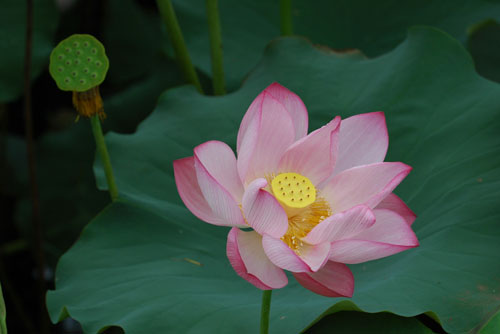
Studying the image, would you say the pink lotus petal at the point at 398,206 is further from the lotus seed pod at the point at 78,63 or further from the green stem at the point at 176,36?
the green stem at the point at 176,36

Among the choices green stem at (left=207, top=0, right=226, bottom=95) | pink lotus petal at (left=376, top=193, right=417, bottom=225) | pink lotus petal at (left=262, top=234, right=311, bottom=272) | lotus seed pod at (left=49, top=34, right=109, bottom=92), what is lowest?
green stem at (left=207, top=0, right=226, bottom=95)

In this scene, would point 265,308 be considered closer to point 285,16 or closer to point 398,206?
point 398,206

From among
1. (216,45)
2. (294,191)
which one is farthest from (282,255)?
(216,45)

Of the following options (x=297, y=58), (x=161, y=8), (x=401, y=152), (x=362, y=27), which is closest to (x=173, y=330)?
(x=401, y=152)

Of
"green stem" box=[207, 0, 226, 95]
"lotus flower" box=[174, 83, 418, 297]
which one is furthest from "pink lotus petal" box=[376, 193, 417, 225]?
"green stem" box=[207, 0, 226, 95]

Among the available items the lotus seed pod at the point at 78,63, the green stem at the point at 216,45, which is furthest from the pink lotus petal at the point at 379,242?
the green stem at the point at 216,45

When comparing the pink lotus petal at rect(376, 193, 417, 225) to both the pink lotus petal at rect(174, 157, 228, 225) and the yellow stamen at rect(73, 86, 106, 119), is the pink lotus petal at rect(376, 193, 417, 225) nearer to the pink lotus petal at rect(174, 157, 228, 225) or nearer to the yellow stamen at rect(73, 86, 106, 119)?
the pink lotus petal at rect(174, 157, 228, 225)

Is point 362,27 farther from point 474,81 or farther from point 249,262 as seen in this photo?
point 249,262
